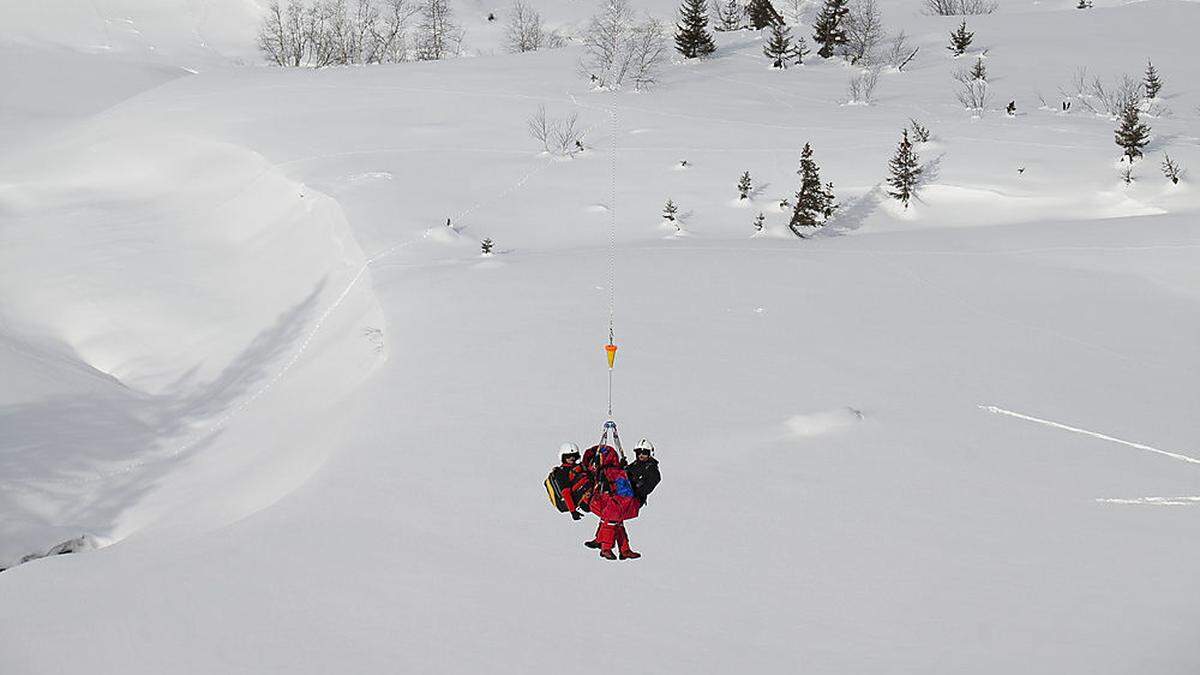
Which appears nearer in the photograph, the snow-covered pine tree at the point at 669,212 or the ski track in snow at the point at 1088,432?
the ski track in snow at the point at 1088,432

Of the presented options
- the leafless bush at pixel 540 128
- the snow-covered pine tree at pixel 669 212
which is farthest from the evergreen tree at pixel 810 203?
the leafless bush at pixel 540 128

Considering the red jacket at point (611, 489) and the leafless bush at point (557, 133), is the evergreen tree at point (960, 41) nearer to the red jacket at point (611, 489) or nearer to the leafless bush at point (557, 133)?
the leafless bush at point (557, 133)

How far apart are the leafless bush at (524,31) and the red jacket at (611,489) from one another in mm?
51352

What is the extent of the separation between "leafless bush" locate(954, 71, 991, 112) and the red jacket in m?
23.9

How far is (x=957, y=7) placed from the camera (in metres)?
49.5

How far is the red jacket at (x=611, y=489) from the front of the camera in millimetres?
7398

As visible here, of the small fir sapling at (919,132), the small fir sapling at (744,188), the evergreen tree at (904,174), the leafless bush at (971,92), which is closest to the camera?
the evergreen tree at (904,174)

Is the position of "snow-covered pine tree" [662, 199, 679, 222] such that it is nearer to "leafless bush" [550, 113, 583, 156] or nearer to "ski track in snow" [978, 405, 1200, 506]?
"leafless bush" [550, 113, 583, 156]

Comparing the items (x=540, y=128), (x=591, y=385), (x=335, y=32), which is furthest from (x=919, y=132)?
(x=335, y=32)

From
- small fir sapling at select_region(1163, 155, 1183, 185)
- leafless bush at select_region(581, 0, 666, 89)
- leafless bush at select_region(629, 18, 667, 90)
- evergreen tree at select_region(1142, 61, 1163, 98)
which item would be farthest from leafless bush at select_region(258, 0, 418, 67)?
small fir sapling at select_region(1163, 155, 1183, 185)

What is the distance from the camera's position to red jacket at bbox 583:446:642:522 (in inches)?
291

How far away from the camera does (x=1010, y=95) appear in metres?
29.8

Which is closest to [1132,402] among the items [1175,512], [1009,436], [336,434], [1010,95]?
[1009,436]

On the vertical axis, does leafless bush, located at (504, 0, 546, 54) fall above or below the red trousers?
above
